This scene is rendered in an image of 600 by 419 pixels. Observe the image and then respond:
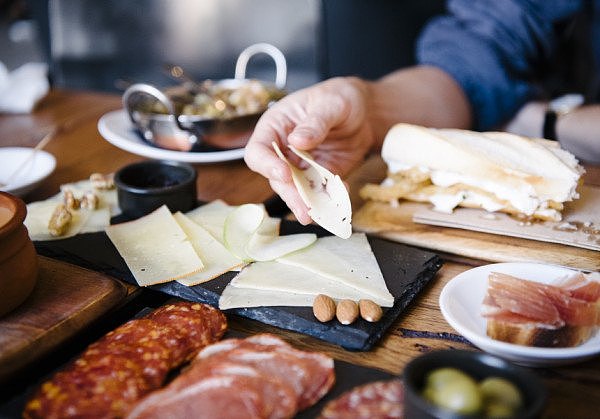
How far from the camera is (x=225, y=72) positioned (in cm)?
289

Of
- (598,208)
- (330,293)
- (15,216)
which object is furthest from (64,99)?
(598,208)

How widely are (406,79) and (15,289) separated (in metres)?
1.38

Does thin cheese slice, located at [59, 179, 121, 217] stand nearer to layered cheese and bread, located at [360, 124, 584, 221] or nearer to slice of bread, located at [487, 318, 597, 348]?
layered cheese and bread, located at [360, 124, 584, 221]

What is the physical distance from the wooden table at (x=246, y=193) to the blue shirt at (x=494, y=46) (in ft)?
1.64

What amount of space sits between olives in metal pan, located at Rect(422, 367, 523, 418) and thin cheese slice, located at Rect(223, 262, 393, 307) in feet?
1.00

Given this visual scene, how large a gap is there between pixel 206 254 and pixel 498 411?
656 millimetres

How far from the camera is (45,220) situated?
1.29 meters

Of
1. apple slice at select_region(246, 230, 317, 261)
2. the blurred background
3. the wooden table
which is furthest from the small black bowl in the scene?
the blurred background

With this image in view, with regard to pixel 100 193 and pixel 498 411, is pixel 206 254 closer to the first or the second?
pixel 100 193

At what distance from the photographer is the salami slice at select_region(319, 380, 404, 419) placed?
0.75 m

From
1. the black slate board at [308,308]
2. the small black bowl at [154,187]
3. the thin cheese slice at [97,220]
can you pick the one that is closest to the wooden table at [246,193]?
the black slate board at [308,308]

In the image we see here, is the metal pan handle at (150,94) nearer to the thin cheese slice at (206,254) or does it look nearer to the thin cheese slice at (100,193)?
the thin cheese slice at (100,193)

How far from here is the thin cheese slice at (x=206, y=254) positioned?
1.08m

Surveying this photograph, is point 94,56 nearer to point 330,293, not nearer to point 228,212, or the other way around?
point 228,212
